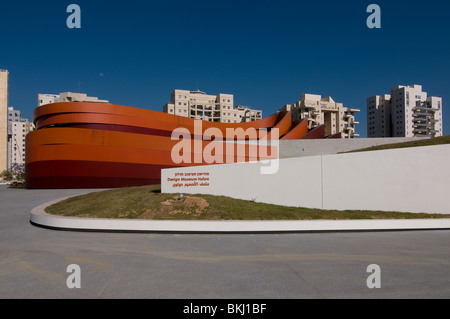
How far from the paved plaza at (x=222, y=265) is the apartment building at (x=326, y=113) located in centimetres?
8875

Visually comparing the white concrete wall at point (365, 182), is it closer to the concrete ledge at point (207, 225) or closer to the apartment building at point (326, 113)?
the concrete ledge at point (207, 225)

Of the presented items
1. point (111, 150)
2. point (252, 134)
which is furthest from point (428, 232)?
point (252, 134)

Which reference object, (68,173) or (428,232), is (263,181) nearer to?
(428,232)

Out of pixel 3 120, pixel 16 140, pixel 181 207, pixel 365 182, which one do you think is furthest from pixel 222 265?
pixel 16 140

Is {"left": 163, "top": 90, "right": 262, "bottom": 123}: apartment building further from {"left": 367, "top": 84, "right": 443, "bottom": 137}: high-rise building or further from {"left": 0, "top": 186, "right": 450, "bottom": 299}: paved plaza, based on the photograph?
{"left": 0, "top": 186, "right": 450, "bottom": 299}: paved plaza

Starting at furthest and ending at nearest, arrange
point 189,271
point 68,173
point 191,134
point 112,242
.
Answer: point 191,134 < point 68,173 < point 112,242 < point 189,271

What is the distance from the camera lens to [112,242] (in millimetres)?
10562

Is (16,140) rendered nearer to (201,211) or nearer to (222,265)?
(201,211)

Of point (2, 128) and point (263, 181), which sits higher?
point (2, 128)

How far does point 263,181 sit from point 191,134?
32.0 m

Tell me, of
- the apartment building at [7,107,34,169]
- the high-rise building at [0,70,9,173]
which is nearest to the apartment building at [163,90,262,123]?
the high-rise building at [0,70,9,173]

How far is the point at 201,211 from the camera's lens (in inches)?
602

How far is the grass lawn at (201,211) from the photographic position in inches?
584

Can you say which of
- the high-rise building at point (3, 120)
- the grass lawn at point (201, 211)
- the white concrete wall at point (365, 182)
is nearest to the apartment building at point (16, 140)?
the high-rise building at point (3, 120)
